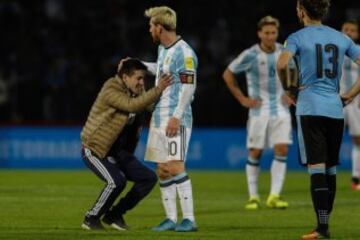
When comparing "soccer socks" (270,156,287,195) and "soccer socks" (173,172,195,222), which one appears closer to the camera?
"soccer socks" (173,172,195,222)

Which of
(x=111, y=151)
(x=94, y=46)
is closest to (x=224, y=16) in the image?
(x=94, y=46)

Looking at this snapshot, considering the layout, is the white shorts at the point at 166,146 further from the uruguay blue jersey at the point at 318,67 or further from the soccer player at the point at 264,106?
the soccer player at the point at 264,106

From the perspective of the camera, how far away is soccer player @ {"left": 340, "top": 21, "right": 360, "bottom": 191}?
16.1 meters

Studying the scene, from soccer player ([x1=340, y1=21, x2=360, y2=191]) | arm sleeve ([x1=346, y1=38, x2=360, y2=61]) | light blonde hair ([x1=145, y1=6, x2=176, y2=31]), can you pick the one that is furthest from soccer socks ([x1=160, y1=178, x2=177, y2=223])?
soccer player ([x1=340, y1=21, x2=360, y2=191])

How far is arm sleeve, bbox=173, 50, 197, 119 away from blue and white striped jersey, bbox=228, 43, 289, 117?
3.70 m

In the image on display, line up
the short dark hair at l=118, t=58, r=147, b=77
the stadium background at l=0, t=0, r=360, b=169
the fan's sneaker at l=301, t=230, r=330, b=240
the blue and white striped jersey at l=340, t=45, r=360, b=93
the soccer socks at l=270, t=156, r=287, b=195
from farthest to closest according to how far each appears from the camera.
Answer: the stadium background at l=0, t=0, r=360, b=169 → the blue and white striped jersey at l=340, t=45, r=360, b=93 → the soccer socks at l=270, t=156, r=287, b=195 → the short dark hair at l=118, t=58, r=147, b=77 → the fan's sneaker at l=301, t=230, r=330, b=240

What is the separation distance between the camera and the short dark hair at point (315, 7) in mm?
9602

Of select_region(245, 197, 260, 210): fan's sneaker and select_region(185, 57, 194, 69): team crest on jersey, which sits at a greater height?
select_region(185, 57, 194, 69): team crest on jersey

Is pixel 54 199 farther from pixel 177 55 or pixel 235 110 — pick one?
pixel 235 110

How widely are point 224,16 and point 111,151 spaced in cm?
1497

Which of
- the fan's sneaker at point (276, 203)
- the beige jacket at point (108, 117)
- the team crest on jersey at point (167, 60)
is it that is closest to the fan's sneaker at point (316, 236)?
the beige jacket at point (108, 117)

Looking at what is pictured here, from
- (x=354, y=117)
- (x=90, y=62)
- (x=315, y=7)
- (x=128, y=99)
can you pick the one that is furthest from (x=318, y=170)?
(x=90, y=62)

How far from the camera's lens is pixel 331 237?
984 cm

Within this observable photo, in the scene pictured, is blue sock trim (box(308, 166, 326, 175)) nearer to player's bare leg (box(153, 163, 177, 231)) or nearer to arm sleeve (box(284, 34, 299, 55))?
arm sleeve (box(284, 34, 299, 55))
